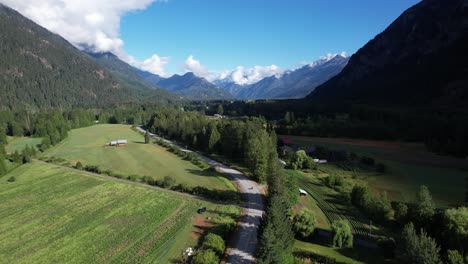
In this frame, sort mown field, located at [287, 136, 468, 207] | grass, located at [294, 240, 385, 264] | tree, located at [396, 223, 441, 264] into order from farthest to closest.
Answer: mown field, located at [287, 136, 468, 207]
grass, located at [294, 240, 385, 264]
tree, located at [396, 223, 441, 264]

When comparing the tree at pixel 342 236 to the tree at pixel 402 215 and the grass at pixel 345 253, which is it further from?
the tree at pixel 402 215

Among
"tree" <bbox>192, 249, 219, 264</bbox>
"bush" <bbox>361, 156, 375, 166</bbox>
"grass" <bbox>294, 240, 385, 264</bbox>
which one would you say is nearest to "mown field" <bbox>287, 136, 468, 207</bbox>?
"bush" <bbox>361, 156, 375, 166</bbox>

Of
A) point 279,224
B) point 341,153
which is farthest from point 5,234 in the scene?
point 341,153

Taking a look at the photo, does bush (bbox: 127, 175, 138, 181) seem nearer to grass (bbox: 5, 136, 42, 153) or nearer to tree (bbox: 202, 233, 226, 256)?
tree (bbox: 202, 233, 226, 256)

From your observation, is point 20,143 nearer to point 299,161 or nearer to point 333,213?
point 299,161

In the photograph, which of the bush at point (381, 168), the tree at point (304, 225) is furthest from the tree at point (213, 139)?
the tree at point (304, 225)

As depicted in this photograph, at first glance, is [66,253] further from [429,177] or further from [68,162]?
[429,177]
